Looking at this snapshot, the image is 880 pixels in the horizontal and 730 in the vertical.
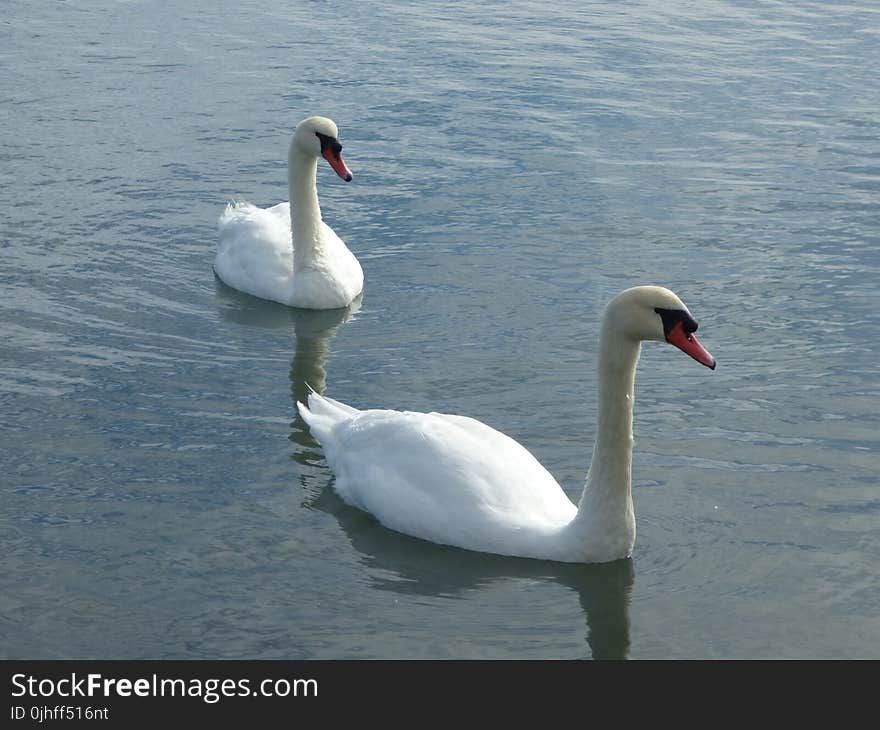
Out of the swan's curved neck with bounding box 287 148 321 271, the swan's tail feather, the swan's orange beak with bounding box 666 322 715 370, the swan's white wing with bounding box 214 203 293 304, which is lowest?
→ the swan's tail feather

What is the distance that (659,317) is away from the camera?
7.59 metres

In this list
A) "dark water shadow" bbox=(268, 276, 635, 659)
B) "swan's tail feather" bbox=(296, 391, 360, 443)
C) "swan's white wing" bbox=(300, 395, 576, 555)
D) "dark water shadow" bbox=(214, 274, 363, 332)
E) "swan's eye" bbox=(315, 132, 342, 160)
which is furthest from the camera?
"swan's eye" bbox=(315, 132, 342, 160)

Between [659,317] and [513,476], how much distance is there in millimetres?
1236

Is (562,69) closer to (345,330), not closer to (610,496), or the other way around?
(345,330)

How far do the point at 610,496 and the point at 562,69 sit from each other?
39.9 feet

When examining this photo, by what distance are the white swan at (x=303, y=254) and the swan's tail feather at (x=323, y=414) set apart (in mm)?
2695

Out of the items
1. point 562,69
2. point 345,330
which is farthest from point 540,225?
point 562,69

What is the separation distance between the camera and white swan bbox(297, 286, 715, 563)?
767 centimetres

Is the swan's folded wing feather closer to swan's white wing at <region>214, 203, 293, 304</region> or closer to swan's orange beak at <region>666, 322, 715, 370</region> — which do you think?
swan's orange beak at <region>666, 322, 715, 370</region>

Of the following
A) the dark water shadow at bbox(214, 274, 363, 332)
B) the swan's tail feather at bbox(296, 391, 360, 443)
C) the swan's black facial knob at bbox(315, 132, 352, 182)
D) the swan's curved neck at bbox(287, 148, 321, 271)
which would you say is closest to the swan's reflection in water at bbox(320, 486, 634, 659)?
the swan's tail feather at bbox(296, 391, 360, 443)

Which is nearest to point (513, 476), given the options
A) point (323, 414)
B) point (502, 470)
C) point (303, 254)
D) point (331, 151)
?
point (502, 470)

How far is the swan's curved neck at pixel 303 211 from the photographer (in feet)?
40.3
